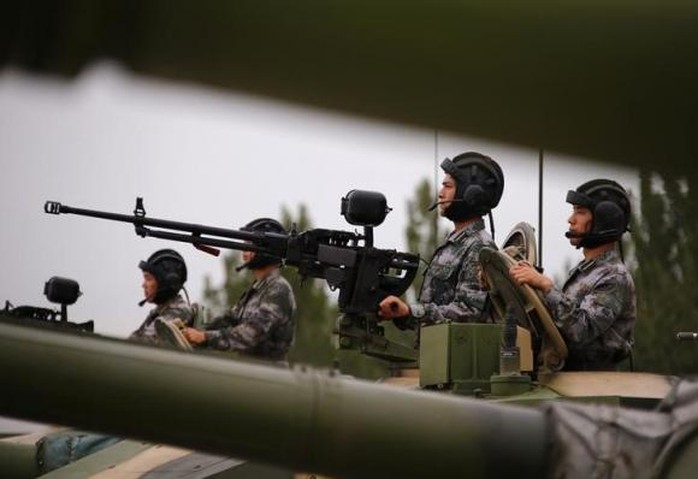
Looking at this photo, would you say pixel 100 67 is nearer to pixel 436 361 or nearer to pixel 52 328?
pixel 52 328

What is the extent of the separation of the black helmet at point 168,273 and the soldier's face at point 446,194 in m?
3.57

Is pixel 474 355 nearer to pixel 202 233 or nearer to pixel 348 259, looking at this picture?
pixel 348 259

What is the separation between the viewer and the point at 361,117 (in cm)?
187

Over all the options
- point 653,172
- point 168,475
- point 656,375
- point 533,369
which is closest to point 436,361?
point 533,369

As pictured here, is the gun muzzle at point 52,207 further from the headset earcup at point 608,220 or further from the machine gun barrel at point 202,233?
the headset earcup at point 608,220

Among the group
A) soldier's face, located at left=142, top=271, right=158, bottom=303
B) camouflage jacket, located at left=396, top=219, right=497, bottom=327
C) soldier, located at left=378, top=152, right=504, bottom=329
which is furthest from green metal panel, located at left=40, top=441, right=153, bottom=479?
soldier's face, located at left=142, top=271, right=158, bottom=303

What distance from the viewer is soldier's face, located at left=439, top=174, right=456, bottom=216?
26.0 ft

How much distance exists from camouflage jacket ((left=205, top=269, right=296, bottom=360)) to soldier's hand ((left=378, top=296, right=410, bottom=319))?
2057 millimetres

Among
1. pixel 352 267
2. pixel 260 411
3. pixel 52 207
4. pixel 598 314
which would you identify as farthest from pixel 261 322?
pixel 52 207

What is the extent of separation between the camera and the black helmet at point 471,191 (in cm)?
756

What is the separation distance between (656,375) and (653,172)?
4242 millimetres

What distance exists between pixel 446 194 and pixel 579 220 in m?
1.23

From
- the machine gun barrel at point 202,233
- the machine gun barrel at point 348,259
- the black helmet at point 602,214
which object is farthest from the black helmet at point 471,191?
the machine gun barrel at point 202,233

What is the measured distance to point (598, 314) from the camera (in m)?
Answer: 6.62
